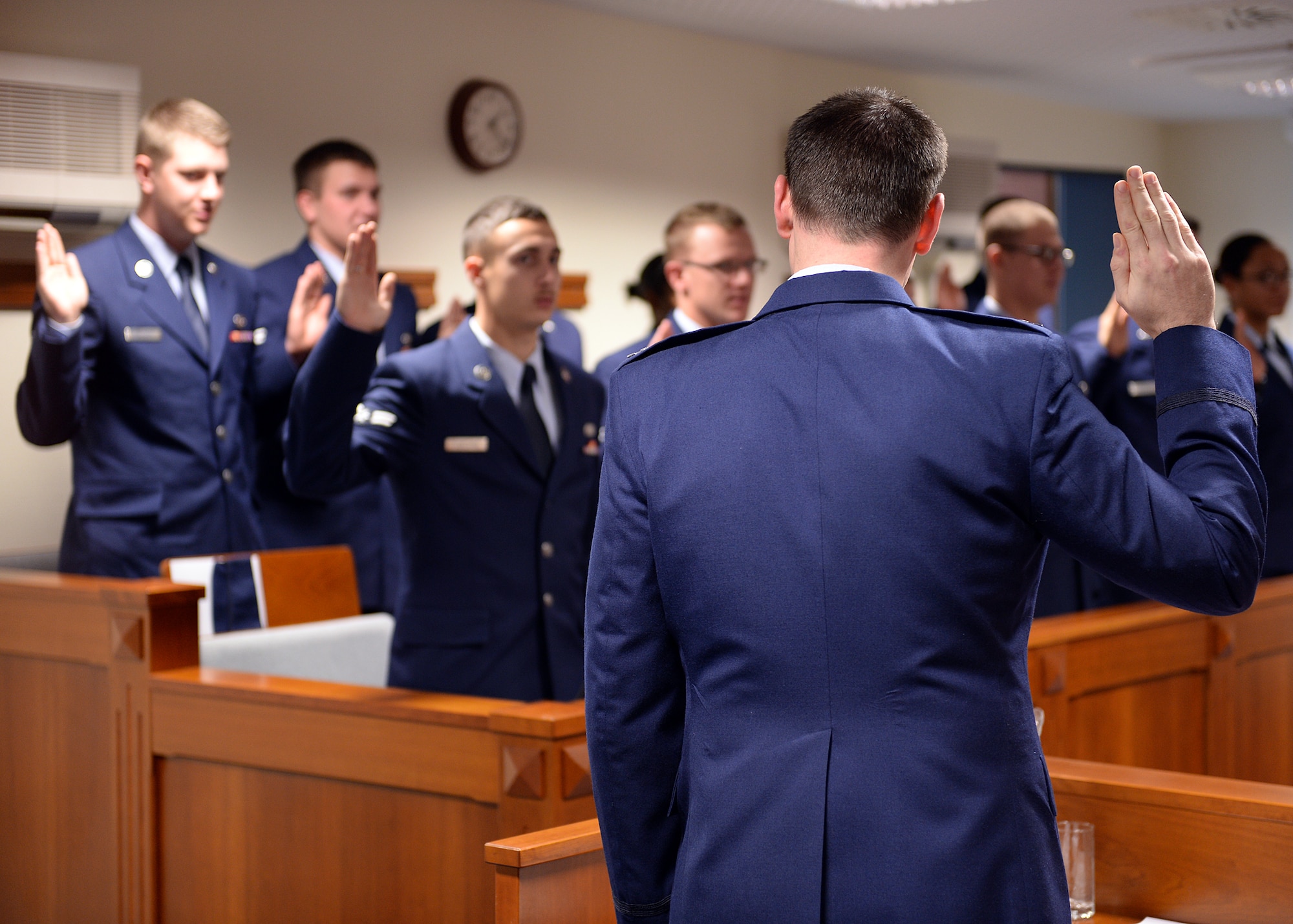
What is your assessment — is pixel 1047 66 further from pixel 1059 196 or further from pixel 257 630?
pixel 257 630

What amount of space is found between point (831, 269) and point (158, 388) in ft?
8.32

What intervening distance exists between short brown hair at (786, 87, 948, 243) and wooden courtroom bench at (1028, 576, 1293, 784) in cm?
168

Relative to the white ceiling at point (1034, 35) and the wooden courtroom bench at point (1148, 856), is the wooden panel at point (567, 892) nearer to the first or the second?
the wooden courtroom bench at point (1148, 856)

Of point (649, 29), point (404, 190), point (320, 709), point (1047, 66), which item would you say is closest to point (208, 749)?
point (320, 709)

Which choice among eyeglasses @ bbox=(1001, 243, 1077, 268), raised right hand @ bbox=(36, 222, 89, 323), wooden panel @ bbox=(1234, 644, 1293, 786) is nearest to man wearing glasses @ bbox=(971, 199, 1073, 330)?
eyeglasses @ bbox=(1001, 243, 1077, 268)

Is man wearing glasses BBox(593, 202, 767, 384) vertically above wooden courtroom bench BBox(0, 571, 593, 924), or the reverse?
man wearing glasses BBox(593, 202, 767, 384)

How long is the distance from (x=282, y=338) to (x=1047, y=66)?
5.75 metres

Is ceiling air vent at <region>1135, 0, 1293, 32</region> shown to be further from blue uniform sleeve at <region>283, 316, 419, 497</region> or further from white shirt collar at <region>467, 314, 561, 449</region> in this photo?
blue uniform sleeve at <region>283, 316, 419, 497</region>

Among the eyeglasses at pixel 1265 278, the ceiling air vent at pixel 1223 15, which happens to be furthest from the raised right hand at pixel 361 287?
the ceiling air vent at pixel 1223 15

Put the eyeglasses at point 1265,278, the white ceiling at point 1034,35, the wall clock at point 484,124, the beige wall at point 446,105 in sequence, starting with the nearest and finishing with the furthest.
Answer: the beige wall at point 446,105 → the eyeglasses at point 1265,278 → the wall clock at point 484,124 → the white ceiling at point 1034,35

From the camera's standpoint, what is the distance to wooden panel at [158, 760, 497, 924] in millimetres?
2326

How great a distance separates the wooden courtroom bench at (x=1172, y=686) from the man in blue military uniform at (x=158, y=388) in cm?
205

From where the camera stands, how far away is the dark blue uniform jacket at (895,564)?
124 cm

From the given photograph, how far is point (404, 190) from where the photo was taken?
5848mm
